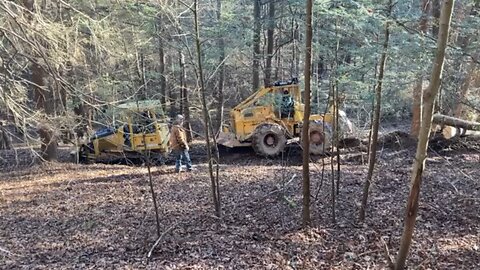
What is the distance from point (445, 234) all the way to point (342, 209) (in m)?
1.91

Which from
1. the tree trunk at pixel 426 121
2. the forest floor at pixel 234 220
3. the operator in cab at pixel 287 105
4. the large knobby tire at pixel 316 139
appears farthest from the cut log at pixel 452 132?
the tree trunk at pixel 426 121

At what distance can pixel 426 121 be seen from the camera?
3.71m

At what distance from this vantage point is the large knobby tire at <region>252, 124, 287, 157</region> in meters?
13.3

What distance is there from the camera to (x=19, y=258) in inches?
245

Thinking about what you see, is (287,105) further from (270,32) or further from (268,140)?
(270,32)

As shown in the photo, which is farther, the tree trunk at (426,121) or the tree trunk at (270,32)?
the tree trunk at (270,32)

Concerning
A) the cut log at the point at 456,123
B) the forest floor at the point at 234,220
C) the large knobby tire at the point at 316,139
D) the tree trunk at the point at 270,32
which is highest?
the tree trunk at the point at 270,32

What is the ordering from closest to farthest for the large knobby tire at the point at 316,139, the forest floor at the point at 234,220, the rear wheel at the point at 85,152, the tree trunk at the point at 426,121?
1. the tree trunk at the point at 426,121
2. the forest floor at the point at 234,220
3. the large knobby tire at the point at 316,139
4. the rear wheel at the point at 85,152

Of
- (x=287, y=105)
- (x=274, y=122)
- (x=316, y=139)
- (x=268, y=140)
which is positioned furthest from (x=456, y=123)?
(x=268, y=140)

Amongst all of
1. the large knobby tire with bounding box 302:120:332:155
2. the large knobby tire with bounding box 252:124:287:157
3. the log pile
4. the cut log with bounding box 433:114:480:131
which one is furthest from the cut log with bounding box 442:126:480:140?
the large knobby tire with bounding box 252:124:287:157

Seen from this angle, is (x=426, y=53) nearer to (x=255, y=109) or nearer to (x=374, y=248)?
(x=374, y=248)

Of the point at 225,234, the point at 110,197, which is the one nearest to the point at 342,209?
the point at 225,234

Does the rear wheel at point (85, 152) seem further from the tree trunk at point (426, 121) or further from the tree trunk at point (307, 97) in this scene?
the tree trunk at point (426, 121)

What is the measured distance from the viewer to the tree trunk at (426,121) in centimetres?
352
